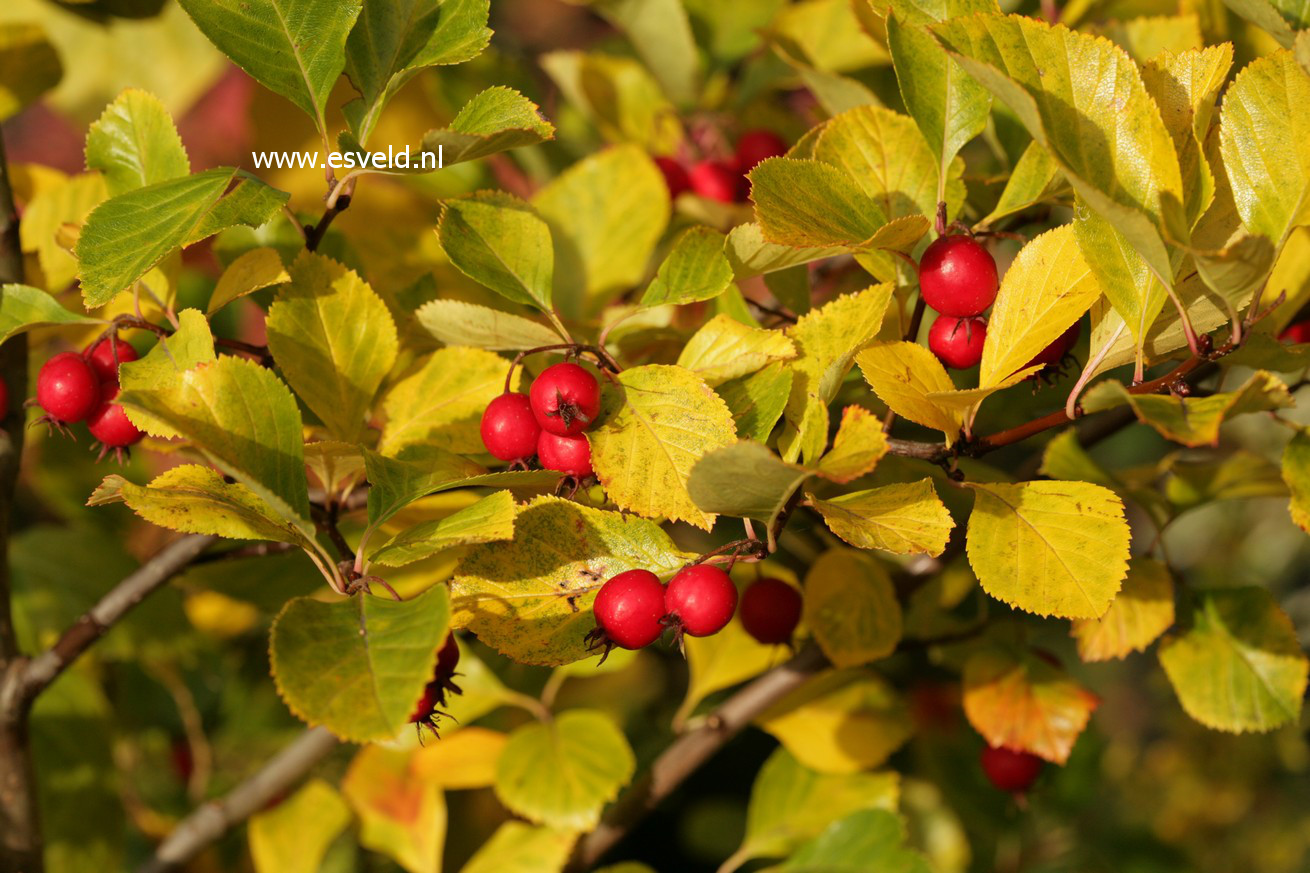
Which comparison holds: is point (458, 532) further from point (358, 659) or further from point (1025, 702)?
point (1025, 702)

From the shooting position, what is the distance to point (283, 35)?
0.64m

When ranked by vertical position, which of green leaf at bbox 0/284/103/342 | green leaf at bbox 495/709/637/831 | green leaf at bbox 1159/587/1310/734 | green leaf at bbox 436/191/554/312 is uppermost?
green leaf at bbox 436/191/554/312

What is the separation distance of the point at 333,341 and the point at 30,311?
0.68ft

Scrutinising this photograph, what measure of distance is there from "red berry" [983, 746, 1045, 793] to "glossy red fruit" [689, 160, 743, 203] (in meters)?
0.65

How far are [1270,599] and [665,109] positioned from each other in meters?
0.82

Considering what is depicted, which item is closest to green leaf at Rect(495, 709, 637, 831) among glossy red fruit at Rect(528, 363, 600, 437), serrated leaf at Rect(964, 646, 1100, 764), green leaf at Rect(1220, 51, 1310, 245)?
serrated leaf at Rect(964, 646, 1100, 764)

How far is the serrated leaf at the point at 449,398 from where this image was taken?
2.32 ft

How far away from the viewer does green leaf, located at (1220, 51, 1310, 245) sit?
1.91 feet

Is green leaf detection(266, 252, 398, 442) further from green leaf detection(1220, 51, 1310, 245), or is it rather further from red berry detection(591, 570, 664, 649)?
green leaf detection(1220, 51, 1310, 245)

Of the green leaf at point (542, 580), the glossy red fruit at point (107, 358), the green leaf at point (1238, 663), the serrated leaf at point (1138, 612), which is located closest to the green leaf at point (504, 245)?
the green leaf at point (542, 580)

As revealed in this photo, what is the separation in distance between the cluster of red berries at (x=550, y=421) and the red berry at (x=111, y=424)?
0.27 meters

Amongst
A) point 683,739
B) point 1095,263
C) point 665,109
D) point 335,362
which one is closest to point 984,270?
point 1095,263

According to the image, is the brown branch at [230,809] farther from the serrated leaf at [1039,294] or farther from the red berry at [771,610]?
the serrated leaf at [1039,294]

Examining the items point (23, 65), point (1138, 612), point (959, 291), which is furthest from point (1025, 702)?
point (23, 65)
